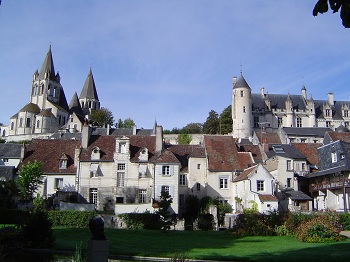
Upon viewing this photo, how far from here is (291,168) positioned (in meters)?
49.8

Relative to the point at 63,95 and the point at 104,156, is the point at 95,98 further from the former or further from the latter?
the point at 104,156

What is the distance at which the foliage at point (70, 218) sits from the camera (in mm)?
35000

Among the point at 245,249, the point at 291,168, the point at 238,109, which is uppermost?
the point at 238,109

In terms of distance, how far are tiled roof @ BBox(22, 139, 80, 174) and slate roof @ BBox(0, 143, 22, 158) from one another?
429cm

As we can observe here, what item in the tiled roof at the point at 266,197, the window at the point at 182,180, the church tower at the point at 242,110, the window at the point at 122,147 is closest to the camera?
the tiled roof at the point at 266,197

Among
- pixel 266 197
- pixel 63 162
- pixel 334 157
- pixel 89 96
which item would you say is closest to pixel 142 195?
pixel 63 162

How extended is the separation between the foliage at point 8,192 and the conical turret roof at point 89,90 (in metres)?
97.7

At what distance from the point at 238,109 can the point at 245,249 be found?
7684 cm

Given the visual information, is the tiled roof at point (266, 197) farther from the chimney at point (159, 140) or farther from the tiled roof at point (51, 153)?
the tiled roof at point (51, 153)

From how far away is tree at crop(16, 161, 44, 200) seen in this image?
4231cm

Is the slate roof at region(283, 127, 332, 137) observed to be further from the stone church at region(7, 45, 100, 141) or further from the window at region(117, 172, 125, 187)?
the stone church at region(7, 45, 100, 141)

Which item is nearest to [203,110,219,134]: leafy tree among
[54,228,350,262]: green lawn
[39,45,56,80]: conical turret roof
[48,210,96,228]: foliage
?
[39,45,56,80]: conical turret roof

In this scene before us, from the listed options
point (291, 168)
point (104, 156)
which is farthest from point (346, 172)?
point (104, 156)

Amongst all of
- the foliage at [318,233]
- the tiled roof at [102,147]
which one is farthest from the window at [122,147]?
the foliage at [318,233]
